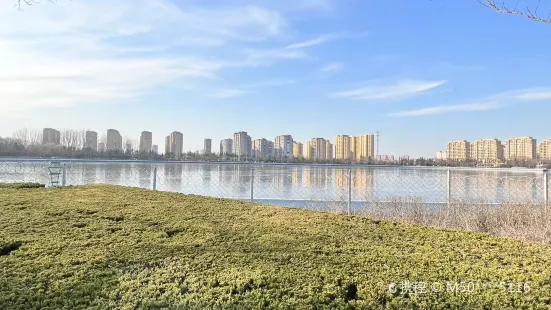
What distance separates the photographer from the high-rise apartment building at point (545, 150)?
153 feet

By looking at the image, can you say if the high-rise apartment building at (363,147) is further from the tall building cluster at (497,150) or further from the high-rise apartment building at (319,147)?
the tall building cluster at (497,150)

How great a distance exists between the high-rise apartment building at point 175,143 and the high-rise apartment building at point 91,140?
1150 cm

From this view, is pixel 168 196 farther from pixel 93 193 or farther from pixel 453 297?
pixel 453 297

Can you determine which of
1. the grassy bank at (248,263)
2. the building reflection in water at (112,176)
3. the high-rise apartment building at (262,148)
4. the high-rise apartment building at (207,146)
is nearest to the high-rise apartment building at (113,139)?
the high-rise apartment building at (207,146)

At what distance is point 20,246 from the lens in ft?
8.20

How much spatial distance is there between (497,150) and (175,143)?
2071 inches

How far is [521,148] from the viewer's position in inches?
2095

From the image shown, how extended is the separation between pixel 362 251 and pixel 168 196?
2.56m

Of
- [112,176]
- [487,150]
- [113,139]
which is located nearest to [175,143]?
[113,139]

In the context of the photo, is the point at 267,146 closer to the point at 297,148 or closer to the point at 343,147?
the point at 297,148

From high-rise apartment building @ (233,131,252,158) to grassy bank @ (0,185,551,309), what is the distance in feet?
207

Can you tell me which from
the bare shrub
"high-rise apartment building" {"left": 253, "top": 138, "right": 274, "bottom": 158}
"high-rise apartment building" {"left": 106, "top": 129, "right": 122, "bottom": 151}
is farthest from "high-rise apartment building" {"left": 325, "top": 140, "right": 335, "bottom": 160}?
the bare shrub

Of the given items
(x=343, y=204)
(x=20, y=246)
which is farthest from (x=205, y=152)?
(x=20, y=246)

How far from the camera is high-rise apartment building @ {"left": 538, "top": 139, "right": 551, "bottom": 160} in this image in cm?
4664
